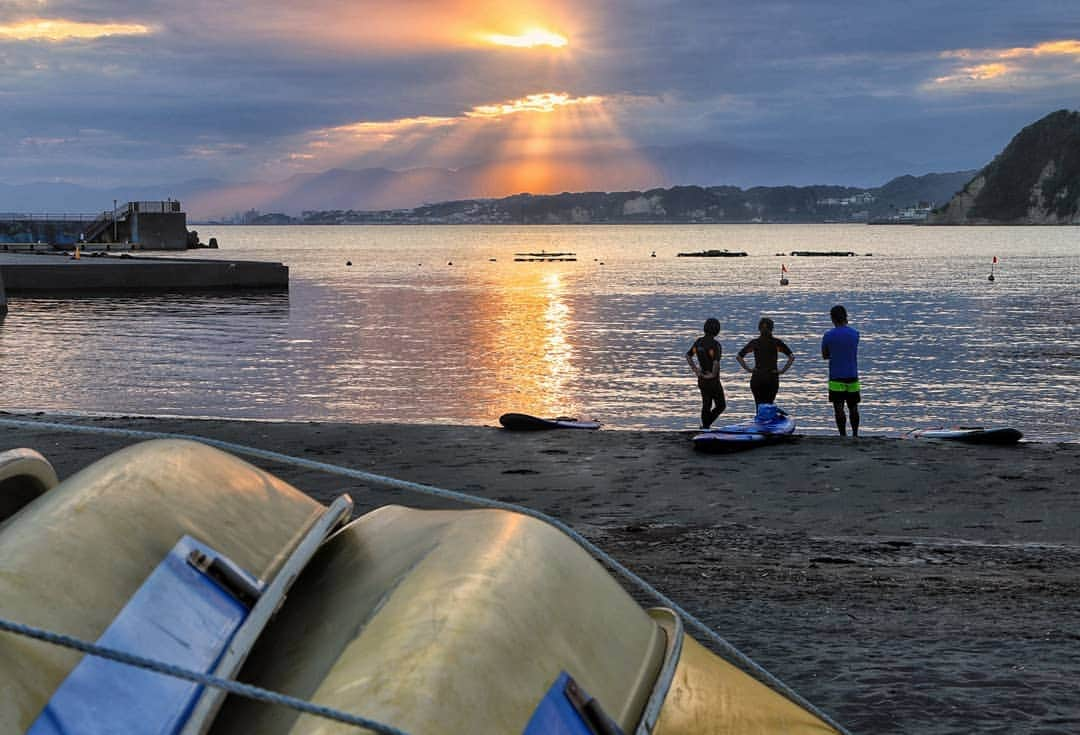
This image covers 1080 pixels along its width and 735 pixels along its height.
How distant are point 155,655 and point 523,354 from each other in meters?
31.1

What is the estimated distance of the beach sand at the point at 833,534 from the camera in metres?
5.51

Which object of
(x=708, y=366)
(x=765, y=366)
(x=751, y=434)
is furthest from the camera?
(x=708, y=366)

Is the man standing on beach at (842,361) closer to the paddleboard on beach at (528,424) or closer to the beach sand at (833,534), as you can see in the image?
the beach sand at (833,534)

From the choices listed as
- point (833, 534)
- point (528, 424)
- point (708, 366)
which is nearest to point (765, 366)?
point (708, 366)

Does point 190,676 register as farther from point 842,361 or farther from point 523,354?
point 523,354

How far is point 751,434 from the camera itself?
13508 mm

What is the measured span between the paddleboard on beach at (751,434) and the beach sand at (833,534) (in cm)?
21

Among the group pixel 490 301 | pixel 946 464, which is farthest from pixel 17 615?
pixel 490 301

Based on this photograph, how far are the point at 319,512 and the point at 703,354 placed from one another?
1126 centimetres

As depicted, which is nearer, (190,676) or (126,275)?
(190,676)

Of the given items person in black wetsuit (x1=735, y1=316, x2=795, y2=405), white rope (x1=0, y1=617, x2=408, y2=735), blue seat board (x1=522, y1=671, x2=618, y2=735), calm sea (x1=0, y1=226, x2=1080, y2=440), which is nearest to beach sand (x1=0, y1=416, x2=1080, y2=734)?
person in black wetsuit (x1=735, y1=316, x2=795, y2=405)

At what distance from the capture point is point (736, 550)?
8.60 meters

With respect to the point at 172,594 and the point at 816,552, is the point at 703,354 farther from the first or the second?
the point at 172,594

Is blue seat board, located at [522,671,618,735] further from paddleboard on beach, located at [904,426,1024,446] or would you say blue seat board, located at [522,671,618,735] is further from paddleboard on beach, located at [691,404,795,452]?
paddleboard on beach, located at [904,426,1024,446]
